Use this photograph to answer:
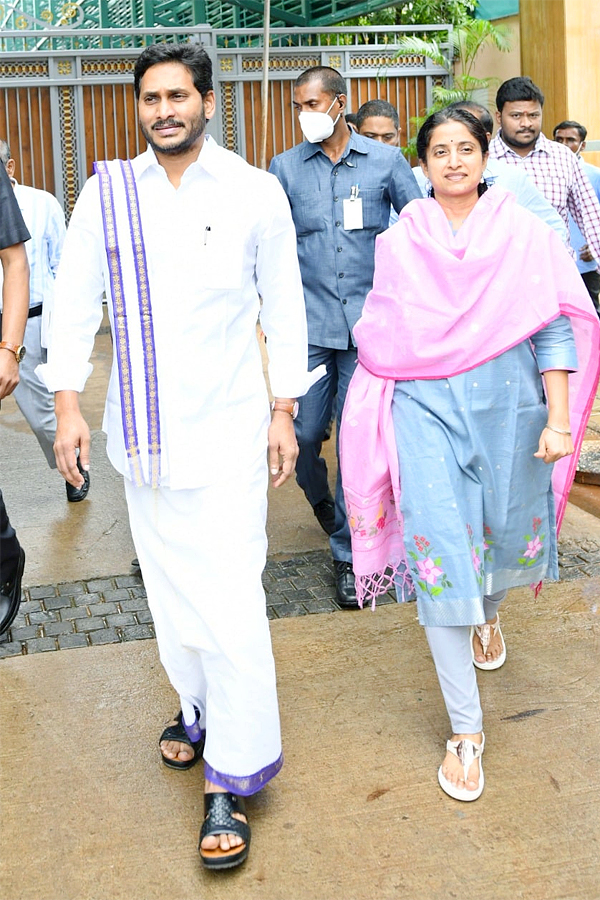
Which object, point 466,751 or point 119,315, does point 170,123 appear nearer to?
point 119,315

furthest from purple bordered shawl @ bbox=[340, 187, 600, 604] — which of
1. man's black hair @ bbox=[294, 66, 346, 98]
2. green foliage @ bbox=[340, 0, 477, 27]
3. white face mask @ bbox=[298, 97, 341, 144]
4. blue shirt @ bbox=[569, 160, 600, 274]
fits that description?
green foliage @ bbox=[340, 0, 477, 27]

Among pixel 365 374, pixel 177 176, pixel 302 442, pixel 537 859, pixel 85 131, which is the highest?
pixel 85 131

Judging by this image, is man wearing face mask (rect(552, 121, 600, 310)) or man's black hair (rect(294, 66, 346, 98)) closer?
man's black hair (rect(294, 66, 346, 98))

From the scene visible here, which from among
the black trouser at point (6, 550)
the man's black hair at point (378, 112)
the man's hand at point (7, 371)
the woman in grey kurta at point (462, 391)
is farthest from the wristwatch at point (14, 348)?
the man's black hair at point (378, 112)

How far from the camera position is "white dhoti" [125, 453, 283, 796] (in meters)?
2.91

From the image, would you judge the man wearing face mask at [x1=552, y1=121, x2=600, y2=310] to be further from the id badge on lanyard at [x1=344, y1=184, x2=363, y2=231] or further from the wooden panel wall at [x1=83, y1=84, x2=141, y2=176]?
the wooden panel wall at [x1=83, y1=84, x2=141, y2=176]

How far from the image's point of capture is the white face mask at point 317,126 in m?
4.60

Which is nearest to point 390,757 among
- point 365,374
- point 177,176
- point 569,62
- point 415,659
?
point 415,659

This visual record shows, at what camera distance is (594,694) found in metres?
3.63

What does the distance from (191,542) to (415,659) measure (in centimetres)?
132

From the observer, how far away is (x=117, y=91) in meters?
14.0

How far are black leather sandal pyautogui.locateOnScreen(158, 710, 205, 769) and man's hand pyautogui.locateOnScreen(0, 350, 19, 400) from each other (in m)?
1.17

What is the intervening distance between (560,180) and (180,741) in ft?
12.8

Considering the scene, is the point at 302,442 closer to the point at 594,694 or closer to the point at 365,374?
the point at 365,374
